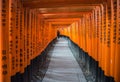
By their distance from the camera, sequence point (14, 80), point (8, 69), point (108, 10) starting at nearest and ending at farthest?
point (8, 69)
point (14, 80)
point (108, 10)

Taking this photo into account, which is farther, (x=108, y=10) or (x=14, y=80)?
(x=108, y=10)

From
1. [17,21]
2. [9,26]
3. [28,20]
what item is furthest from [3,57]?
[28,20]

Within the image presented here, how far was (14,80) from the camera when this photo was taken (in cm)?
702

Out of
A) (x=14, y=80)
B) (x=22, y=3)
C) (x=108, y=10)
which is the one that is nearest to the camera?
(x=14, y=80)

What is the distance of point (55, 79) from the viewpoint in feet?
40.5

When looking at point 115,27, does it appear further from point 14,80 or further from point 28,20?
point 28,20

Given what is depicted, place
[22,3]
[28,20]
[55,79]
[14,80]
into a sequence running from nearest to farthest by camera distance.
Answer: [14,80] → [22,3] → [28,20] → [55,79]

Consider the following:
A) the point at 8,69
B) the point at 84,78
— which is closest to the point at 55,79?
the point at 84,78

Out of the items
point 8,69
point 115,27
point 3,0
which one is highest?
point 3,0

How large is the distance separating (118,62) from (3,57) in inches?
95.5

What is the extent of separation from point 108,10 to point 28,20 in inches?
120

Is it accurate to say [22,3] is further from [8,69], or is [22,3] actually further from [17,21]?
[8,69]

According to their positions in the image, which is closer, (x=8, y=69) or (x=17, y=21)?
(x=8, y=69)

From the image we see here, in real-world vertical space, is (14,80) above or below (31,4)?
below
